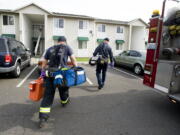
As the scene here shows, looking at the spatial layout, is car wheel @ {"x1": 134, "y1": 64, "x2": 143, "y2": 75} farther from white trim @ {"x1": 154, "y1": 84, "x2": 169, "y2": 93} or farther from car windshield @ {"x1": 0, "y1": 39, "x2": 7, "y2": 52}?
car windshield @ {"x1": 0, "y1": 39, "x2": 7, "y2": 52}

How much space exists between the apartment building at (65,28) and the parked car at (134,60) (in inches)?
402

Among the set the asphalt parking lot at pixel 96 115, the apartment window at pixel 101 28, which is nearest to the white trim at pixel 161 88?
the asphalt parking lot at pixel 96 115

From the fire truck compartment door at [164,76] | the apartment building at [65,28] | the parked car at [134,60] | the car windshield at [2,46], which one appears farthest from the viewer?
the apartment building at [65,28]

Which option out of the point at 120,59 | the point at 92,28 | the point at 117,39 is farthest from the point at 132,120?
the point at 117,39

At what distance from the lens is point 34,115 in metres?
3.26

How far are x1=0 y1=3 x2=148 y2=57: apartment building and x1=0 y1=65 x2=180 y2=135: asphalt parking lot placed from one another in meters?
14.5

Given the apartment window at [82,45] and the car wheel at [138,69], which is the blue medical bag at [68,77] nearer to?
the car wheel at [138,69]

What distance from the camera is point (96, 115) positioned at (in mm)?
3340

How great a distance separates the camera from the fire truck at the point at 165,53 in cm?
310

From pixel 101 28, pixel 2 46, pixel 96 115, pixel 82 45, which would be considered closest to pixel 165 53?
pixel 96 115

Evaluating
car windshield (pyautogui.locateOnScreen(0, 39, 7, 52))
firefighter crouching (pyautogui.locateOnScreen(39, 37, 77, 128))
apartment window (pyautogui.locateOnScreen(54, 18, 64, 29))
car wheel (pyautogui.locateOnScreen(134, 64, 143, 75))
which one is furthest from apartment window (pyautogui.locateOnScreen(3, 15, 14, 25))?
firefighter crouching (pyautogui.locateOnScreen(39, 37, 77, 128))

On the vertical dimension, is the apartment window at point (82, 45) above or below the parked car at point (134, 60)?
above

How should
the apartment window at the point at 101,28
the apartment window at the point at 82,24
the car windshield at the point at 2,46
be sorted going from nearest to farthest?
the car windshield at the point at 2,46
the apartment window at the point at 82,24
the apartment window at the point at 101,28

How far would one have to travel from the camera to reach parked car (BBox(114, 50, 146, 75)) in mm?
8266
